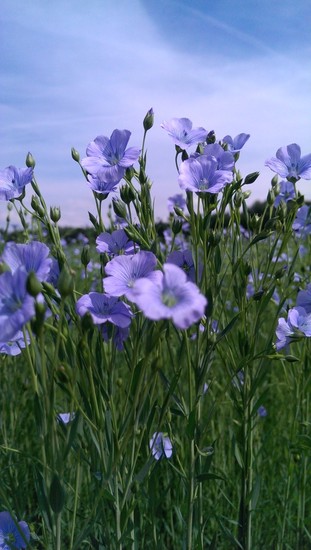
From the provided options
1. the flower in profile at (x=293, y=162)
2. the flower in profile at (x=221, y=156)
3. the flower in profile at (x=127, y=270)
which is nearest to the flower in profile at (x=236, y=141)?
the flower in profile at (x=293, y=162)

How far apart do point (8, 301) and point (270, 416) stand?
225 cm

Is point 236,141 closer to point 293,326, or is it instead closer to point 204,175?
point 204,175

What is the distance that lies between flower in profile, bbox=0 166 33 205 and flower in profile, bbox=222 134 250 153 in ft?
1.83

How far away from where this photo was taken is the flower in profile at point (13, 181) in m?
1.52

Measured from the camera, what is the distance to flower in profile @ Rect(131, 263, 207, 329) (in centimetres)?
91

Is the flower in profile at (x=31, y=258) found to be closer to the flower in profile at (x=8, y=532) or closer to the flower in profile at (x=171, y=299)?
the flower in profile at (x=171, y=299)

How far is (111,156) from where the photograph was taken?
1.45 metres

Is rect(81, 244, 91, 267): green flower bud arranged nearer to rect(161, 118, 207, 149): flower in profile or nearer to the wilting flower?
rect(161, 118, 207, 149): flower in profile

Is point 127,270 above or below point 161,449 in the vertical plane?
above

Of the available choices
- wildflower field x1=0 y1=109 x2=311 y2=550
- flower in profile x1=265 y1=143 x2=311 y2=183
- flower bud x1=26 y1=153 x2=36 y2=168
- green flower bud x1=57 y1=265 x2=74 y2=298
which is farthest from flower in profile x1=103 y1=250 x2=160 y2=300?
flower in profile x1=265 y1=143 x2=311 y2=183

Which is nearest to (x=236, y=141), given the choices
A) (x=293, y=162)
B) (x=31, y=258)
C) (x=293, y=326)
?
(x=293, y=162)

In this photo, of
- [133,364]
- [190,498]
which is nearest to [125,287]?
[133,364]

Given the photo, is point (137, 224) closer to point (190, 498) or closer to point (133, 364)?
point (133, 364)

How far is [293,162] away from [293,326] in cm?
48
